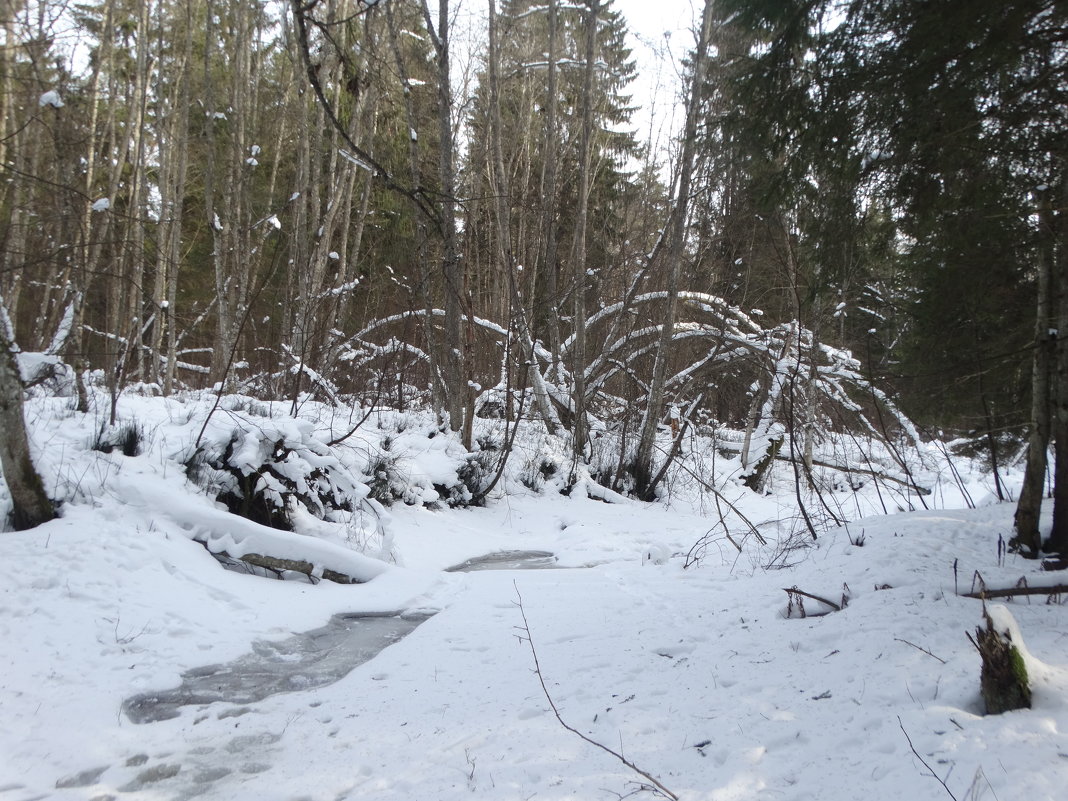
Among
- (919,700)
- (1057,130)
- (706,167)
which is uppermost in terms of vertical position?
(706,167)

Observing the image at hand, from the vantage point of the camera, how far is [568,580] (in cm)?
580

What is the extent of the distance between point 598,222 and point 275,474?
637 inches

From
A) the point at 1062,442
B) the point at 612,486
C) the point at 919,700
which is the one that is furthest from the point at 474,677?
the point at 612,486

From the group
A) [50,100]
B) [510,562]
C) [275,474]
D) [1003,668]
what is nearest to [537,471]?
[510,562]

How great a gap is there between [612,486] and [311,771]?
8980mm

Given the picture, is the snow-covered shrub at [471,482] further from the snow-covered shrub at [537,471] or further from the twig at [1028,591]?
the twig at [1028,591]

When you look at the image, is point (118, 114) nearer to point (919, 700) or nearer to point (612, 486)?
point (612, 486)

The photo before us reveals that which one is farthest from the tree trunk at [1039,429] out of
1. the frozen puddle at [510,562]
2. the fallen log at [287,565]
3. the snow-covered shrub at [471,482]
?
the snow-covered shrub at [471,482]

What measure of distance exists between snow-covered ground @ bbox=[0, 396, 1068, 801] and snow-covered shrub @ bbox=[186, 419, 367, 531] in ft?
0.82

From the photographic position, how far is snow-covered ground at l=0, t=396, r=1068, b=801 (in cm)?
247

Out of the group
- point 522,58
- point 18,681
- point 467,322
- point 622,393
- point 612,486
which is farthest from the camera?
point 522,58

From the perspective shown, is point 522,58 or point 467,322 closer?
point 467,322

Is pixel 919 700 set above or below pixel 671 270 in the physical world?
below

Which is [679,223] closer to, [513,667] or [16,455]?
[513,667]
